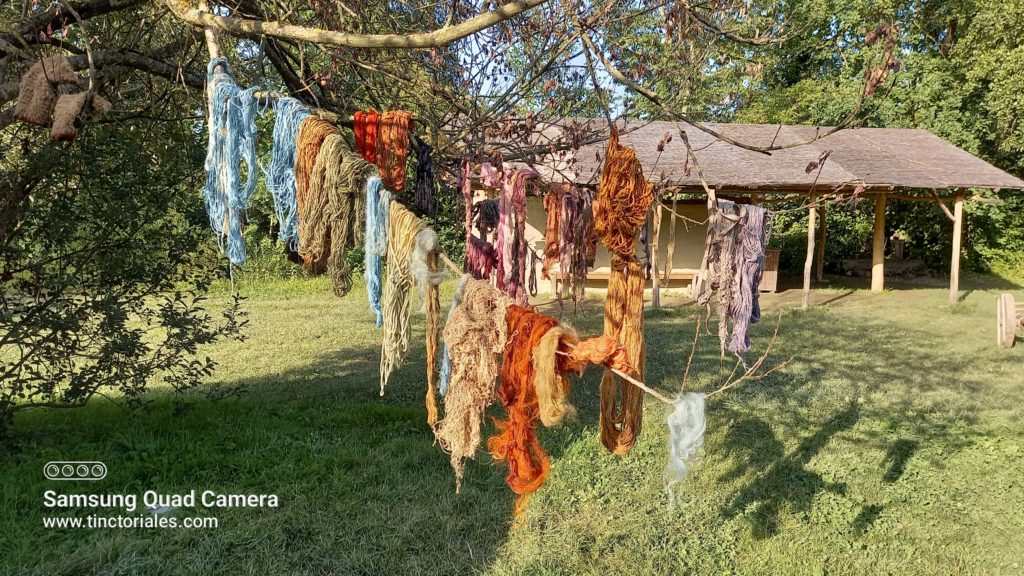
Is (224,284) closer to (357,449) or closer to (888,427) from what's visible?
(357,449)

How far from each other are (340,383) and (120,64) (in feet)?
13.1

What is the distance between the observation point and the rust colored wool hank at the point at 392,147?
2584 millimetres

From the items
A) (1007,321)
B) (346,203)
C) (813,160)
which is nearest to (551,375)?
(346,203)

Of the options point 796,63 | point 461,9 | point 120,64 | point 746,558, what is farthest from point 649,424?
point 796,63

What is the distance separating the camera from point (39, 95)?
2410 mm

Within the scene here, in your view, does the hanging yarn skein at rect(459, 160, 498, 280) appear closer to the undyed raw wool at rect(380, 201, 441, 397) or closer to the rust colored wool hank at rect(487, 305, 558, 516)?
the undyed raw wool at rect(380, 201, 441, 397)

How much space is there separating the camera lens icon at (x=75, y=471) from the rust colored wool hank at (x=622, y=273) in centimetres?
348

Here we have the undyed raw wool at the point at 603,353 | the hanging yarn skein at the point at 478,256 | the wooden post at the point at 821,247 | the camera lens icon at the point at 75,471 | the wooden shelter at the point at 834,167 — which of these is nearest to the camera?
the undyed raw wool at the point at 603,353

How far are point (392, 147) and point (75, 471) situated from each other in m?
3.45

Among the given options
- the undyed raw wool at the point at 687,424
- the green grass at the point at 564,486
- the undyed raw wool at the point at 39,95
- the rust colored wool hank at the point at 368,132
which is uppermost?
the undyed raw wool at the point at 39,95

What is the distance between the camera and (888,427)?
582 centimetres

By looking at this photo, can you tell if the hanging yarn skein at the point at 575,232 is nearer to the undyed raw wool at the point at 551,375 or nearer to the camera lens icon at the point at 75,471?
the undyed raw wool at the point at 551,375

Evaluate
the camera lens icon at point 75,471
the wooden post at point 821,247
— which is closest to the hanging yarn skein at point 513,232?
the camera lens icon at point 75,471

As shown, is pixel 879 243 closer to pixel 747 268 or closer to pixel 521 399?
pixel 747 268
